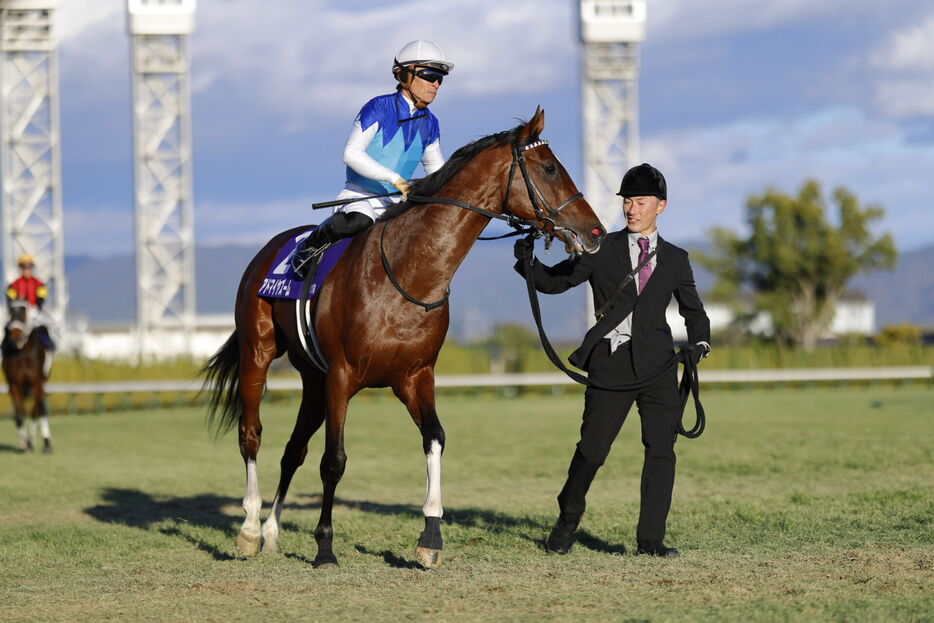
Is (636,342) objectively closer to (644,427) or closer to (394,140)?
(644,427)

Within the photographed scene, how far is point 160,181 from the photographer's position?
144 ft

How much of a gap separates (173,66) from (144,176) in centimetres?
412

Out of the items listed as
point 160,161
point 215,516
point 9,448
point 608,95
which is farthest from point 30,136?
point 215,516

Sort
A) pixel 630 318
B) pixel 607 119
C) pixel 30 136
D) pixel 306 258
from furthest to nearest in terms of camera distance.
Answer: pixel 607 119
pixel 30 136
pixel 306 258
pixel 630 318

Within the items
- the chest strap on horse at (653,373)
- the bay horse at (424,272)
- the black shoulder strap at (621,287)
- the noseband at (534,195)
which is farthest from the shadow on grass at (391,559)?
the noseband at (534,195)

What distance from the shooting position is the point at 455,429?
1952 centimetres

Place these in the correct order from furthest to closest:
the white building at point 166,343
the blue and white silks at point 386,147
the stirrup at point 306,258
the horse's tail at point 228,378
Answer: the white building at point 166,343, the horse's tail at point 228,378, the stirrup at point 306,258, the blue and white silks at point 386,147

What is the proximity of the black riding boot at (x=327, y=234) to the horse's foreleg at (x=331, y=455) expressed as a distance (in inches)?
33.6

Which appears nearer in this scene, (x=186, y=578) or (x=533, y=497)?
(x=186, y=578)

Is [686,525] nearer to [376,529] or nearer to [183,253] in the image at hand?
[376,529]

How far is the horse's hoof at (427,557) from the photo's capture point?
256 inches

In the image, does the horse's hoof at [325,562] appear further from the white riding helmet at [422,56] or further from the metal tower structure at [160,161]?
the metal tower structure at [160,161]

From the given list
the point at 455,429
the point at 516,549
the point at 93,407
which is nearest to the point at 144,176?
the point at 93,407

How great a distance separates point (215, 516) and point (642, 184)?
16.3ft
